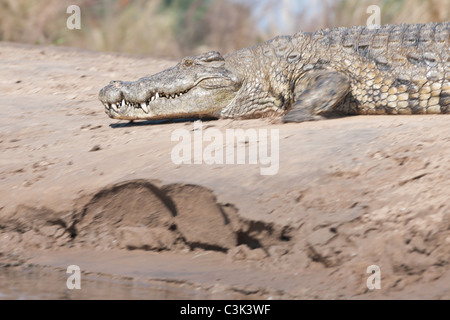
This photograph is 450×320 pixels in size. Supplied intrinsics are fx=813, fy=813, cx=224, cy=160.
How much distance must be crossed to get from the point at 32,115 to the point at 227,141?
8.50 ft

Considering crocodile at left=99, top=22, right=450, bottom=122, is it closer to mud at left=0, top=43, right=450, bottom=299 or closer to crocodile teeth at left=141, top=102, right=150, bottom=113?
crocodile teeth at left=141, top=102, right=150, bottom=113

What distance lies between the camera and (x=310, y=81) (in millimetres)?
6801

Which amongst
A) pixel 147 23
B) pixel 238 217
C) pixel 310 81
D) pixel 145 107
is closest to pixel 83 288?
pixel 238 217

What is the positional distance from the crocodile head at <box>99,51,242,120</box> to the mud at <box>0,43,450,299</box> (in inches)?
13.7

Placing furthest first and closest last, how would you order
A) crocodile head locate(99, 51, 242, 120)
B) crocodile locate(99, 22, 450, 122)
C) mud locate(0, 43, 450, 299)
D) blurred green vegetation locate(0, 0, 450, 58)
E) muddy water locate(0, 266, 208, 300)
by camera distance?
1. blurred green vegetation locate(0, 0, 450, 58)
2. crocodile head locate(99, 51, 242, 120)
3. crocodile locate(99, 22, 450, 122)
4. muddy water locate(0, 266, 208, 300)
5. mud locate(0, 43, 450, 299)

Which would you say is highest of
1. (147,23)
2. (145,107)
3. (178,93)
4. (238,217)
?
(147,23)

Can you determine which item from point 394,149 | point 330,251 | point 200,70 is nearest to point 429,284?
point 330,251

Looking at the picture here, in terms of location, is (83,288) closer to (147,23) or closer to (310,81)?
(310,81)

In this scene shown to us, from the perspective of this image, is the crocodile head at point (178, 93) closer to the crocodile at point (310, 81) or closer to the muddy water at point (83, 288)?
the crocodile at point (310, 81)

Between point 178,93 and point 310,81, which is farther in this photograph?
point 178,93

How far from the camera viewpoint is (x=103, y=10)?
1522cm

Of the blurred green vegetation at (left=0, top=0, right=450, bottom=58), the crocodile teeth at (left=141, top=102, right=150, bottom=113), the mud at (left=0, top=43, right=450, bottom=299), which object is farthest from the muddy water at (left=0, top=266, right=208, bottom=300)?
the blurred green vegetation at (left=0, top=0, right=450, bottom=58)

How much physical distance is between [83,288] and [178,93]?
8.44 feet

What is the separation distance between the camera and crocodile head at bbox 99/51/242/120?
7.04 metres
